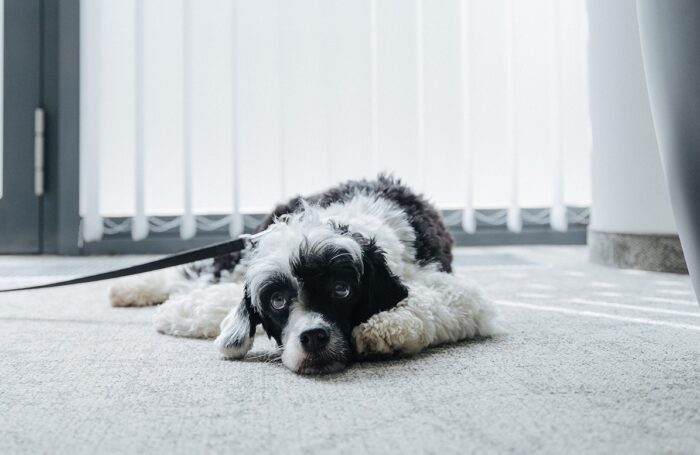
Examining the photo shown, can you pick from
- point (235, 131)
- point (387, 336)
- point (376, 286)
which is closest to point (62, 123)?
point (235, 131)

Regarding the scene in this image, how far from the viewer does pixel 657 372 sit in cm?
132

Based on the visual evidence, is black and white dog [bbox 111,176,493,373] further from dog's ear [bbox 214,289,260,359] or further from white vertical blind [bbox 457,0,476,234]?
white vertical blind [bbox 457,0,476,234]

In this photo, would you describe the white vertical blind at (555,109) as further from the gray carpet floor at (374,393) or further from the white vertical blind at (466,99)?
the gray carpet floor at (374,393)

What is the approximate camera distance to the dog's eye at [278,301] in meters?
1.48

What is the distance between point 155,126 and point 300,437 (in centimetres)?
347

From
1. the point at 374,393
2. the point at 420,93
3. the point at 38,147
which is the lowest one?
the point at 374,393

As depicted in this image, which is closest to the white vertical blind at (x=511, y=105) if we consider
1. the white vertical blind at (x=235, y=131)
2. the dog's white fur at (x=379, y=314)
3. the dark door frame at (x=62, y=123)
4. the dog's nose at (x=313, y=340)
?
the white vertical blind at (x=235, y=131)

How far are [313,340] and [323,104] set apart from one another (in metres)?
3.02

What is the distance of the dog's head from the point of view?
4.61 feet

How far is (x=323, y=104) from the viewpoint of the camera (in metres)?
4.23

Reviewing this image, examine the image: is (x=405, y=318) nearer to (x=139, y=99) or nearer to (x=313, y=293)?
(x=313, y=293)

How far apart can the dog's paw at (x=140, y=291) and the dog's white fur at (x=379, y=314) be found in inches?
14.3

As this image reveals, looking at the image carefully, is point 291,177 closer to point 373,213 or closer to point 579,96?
point 579,96

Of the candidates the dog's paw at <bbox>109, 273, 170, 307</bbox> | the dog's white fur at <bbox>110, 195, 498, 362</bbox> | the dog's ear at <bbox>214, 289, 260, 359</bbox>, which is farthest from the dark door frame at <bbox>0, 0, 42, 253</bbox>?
the dog's ear at <bbox>214, 289, 260, 359</bbox>
